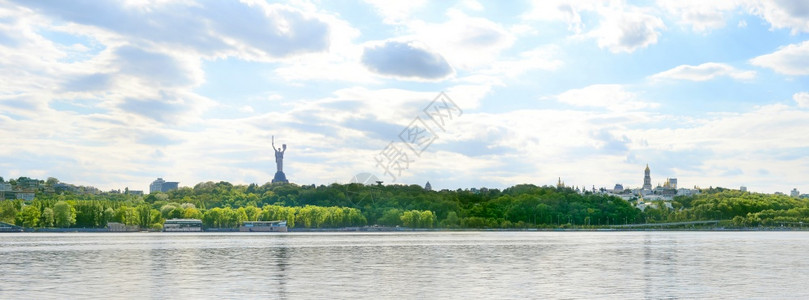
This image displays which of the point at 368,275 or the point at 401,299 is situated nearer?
the point at 401,299

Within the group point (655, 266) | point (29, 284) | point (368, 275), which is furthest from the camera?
point (655, 266)

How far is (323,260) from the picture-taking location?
7050 centimetres

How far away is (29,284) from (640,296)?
33.1m

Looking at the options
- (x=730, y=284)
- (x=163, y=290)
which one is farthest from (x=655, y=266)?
(x=163, y=290)

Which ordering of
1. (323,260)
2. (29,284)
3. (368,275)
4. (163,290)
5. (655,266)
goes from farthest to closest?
(323,260)
(655,266)
(368,275)
(29,284)
(163,290)

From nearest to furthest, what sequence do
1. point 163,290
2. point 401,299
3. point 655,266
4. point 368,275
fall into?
1. point 401,299
2. point 163,290
3. point 368,275
4. point 655,266

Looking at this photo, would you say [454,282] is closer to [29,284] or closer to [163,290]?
[163,290]

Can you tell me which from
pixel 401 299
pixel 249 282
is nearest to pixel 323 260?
pixel 249 282

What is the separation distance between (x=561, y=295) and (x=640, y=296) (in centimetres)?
386

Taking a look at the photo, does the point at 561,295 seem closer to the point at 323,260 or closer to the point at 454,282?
the point at 454,282

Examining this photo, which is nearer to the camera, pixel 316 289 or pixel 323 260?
pixel 316 289

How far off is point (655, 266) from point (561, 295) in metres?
25.6

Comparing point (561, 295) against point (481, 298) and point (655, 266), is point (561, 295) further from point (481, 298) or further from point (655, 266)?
point (655, 266)

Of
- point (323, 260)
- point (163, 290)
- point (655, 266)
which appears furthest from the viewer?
point (323, 260)
